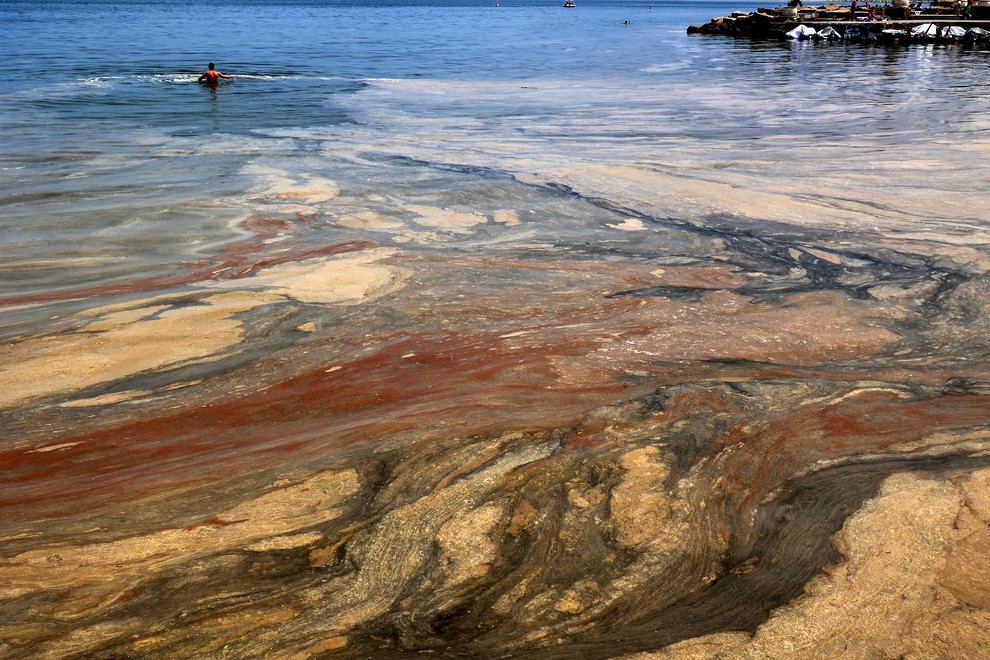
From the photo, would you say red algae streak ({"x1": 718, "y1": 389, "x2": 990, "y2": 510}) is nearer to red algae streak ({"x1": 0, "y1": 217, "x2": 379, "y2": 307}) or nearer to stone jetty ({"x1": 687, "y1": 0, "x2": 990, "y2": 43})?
red algae streak ({"x1": 0, "y1": 217, "x2": 379, "y2": 307})

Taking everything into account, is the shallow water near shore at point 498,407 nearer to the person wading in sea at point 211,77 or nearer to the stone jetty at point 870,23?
the person wading in sea at point 211,77

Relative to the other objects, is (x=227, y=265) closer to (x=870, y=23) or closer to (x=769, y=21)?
(x=870, y=23)

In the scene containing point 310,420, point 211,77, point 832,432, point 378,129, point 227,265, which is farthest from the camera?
point 211,77

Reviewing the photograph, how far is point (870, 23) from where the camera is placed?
35.7 m

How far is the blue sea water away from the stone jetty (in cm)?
549

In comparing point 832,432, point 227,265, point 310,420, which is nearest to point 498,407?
point 310,420

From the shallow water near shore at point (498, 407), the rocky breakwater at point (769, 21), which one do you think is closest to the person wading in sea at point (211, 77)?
the shallow water near shore at point (498, 407)

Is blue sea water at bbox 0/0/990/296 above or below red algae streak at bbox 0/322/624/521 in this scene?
above

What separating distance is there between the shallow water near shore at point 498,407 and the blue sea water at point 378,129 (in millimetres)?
104

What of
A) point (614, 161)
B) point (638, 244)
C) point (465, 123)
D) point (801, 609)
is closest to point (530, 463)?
point (801, 609)

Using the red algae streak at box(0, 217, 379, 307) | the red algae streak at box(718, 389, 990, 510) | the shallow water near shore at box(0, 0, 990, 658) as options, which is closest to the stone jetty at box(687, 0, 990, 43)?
the shallow water near shore at box(0, 0, 990, 658)

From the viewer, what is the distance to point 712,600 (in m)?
2.68

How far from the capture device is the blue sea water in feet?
24.6

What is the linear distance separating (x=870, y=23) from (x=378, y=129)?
30696 millimetres
